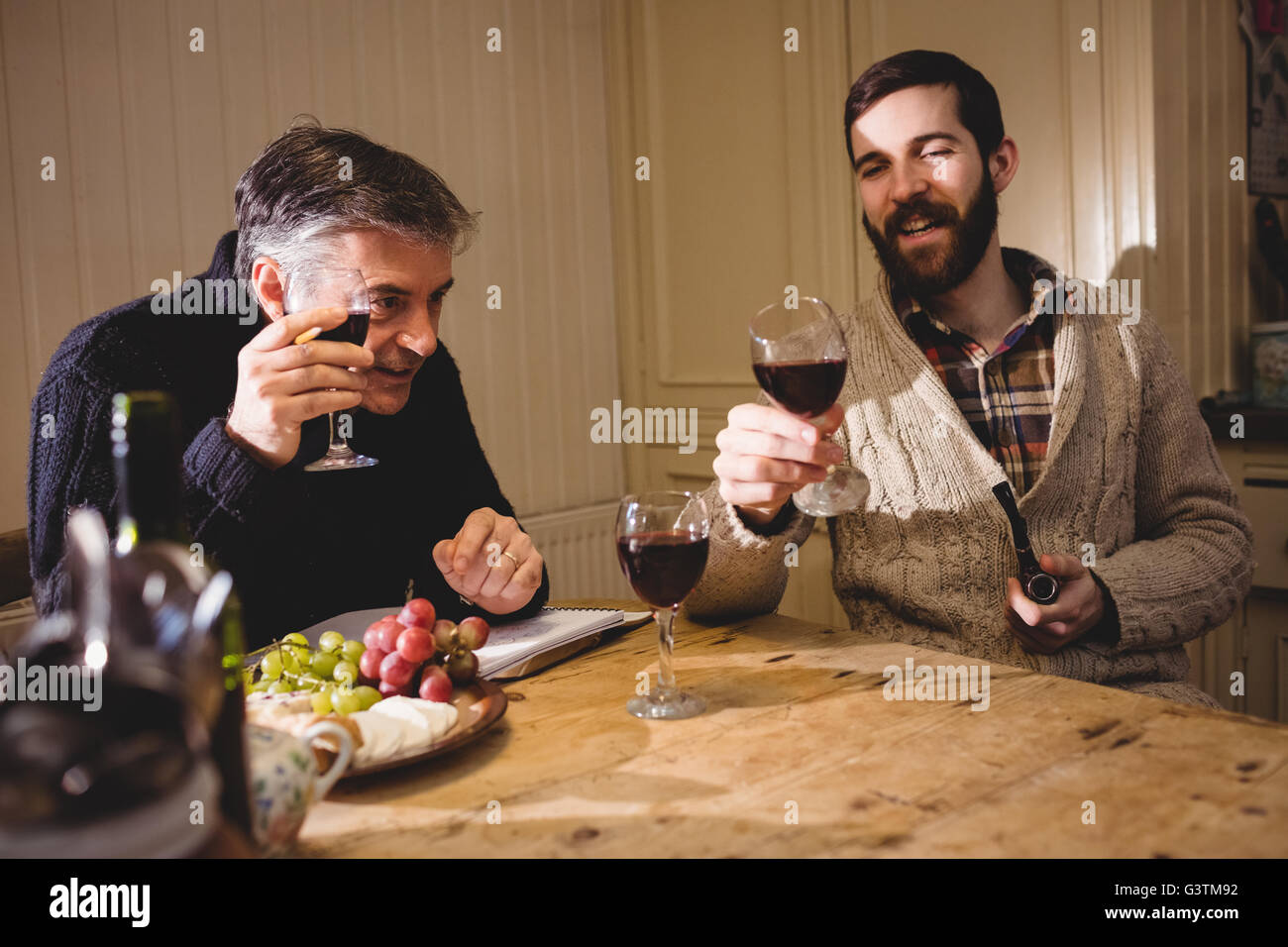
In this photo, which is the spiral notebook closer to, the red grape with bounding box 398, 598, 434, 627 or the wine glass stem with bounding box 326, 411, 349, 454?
the red grape with bounding box 398, 598, 434, 627

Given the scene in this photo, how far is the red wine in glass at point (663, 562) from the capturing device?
3.17 ft

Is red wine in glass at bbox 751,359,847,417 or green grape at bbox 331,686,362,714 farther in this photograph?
red wine in glass at bbox 751,359,847,417

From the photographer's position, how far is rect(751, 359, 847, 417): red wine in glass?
3.80 feet

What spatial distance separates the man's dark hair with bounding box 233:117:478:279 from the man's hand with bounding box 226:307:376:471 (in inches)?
10.5

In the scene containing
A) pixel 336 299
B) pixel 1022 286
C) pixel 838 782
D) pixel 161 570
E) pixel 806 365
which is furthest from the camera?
pixel 1022 286

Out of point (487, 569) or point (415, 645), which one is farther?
point (487, 569)

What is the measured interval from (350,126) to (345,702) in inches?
85.3

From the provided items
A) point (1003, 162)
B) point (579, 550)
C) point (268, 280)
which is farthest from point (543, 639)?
point (579, 550)

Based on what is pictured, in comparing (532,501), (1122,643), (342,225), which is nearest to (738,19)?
(532,501)

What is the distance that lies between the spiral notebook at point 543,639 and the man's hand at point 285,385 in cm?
37

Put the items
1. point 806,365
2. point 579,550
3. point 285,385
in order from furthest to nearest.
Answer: point 579,550
point 285,385
point 806,365

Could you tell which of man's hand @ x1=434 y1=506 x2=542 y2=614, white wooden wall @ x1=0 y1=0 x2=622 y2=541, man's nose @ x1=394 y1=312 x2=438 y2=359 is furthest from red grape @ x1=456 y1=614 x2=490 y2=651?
white wooden wall @ x1=0 y1=0 x2=622 y2=541

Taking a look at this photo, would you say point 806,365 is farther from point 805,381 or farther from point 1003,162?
point 1003,162

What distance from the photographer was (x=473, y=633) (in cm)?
104
